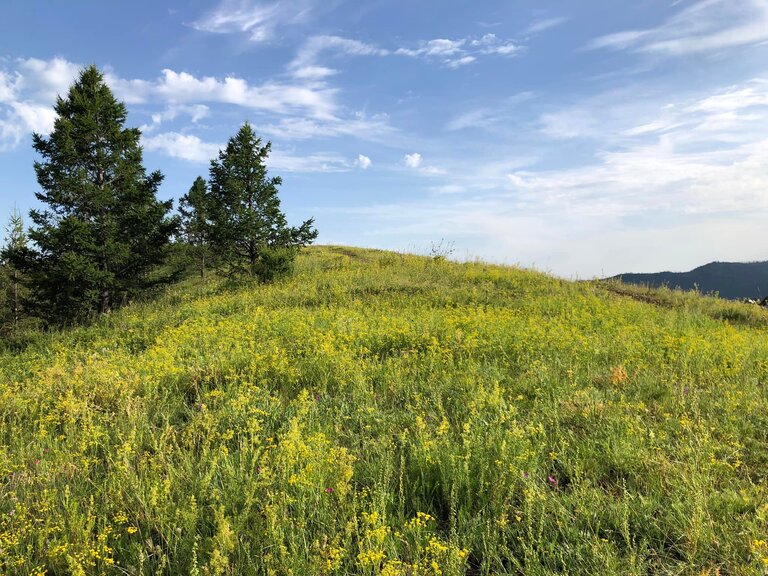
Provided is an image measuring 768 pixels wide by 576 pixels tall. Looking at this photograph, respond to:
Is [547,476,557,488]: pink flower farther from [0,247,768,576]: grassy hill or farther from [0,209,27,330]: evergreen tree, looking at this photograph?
[0,209,27,330]: evergreen tree

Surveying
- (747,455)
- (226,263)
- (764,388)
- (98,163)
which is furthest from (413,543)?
(98,163)

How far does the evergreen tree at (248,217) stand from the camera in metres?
18.1

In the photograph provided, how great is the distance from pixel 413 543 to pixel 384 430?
135cm

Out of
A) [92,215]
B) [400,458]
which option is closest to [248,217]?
[92,215]

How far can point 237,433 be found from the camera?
400 cm

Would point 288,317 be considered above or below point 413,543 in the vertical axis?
above

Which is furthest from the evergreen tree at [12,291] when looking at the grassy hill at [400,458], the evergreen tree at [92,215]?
the grassy hill at [400,458]

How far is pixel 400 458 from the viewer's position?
348 cm

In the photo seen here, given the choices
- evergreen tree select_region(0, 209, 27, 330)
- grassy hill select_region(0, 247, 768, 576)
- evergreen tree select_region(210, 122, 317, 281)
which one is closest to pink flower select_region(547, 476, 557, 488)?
grassy hill select_region(0, 247, 768, 576)

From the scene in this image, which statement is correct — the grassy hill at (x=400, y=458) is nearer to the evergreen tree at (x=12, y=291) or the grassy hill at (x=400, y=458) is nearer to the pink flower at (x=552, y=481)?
the pink flower at (x=552, y=481)

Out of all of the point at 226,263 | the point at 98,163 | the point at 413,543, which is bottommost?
the point at 413,543

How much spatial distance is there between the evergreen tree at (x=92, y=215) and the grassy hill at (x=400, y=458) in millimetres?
12015

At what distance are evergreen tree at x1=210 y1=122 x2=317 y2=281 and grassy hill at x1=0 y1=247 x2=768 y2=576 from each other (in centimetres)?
1132

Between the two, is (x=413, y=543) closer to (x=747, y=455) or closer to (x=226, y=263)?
(x=747, y=455)
